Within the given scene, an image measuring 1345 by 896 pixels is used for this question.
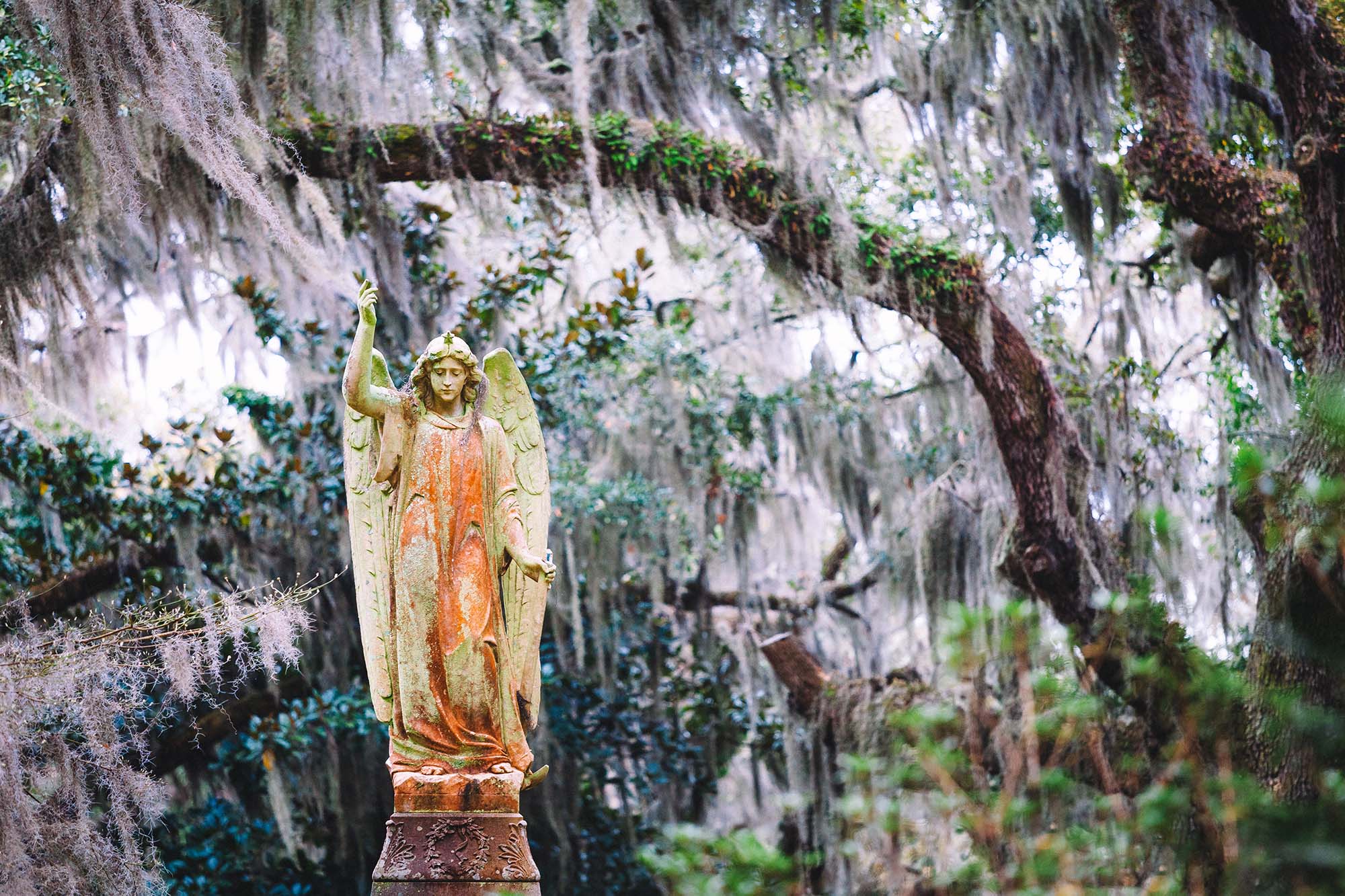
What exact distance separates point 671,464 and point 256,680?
3.40 meters

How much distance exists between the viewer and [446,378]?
4879 mm

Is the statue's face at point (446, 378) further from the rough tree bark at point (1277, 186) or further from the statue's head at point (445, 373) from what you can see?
the rough tree bark at point (1277, 186)

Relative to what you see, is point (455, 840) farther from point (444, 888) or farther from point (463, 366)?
point (463, 366)

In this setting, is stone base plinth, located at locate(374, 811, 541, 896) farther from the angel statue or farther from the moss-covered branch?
the moss-covered branch

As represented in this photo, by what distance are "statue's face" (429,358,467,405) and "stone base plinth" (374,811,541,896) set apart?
1498 millimetres

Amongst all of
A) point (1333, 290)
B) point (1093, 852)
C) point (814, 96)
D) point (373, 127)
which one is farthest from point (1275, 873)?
point (814, 96)

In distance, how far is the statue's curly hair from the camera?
487cm

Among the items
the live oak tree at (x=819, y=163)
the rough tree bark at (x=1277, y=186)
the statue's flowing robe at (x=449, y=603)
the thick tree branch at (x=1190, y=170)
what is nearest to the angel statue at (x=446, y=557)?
the statue's flowing robe at (x=449, y=603)

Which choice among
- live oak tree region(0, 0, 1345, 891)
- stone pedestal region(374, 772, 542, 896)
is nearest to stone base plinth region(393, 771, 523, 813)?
stone pedestal region(374, 772, 542, 896)

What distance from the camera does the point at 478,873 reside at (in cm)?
429

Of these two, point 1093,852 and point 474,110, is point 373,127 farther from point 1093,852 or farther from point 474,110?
point 1093,852

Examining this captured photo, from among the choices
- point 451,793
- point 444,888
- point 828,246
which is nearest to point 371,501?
point 451,793

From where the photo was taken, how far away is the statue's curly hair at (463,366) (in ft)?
16.0

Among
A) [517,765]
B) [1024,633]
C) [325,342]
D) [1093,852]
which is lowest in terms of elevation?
[517,765]
